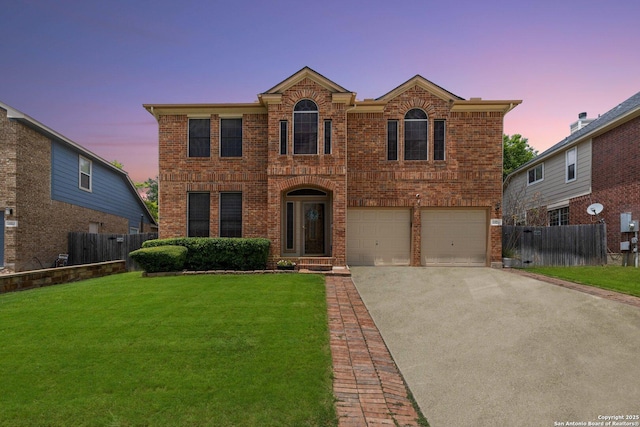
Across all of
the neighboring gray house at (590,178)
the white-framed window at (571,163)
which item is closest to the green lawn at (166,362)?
the neighboring gray house at (590,178)

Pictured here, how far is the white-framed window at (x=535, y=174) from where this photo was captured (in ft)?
66.1

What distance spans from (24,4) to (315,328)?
44.9 feet

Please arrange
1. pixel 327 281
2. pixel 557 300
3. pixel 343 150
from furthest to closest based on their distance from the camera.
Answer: pixel 343 150 < pixel 327 281 < pixel 557 300

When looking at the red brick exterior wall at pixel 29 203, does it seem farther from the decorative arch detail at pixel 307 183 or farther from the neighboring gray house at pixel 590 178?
the neighboring gray house at pixel 590 178

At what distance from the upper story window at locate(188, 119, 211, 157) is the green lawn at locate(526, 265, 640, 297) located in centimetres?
1239

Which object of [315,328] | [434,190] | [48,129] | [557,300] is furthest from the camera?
[48,129]

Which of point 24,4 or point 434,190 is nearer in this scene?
point 24,4

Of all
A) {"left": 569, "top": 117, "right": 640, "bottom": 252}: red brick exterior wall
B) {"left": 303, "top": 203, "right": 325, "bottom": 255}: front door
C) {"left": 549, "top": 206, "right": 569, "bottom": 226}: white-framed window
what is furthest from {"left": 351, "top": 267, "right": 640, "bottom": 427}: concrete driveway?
{"left": 549, "top": 206, "right": 569, "bottom": 226}: white-framed window

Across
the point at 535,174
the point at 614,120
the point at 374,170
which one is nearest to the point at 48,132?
the point at 374,170

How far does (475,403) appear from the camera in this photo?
3727 millimetres

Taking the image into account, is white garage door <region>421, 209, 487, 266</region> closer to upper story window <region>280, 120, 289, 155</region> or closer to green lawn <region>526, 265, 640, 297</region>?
green lawn <region>526, 265, 640, 297</region>

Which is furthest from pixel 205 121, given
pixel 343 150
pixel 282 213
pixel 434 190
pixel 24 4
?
pixel 434 190

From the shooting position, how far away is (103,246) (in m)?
15.0

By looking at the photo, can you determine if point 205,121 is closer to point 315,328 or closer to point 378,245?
point 378,245
